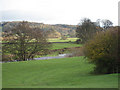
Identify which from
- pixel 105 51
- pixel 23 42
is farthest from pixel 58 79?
pixel 23 42

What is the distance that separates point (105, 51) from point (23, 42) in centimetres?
2246

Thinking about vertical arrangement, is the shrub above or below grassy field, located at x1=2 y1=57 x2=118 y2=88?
above

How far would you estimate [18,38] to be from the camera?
34.6m

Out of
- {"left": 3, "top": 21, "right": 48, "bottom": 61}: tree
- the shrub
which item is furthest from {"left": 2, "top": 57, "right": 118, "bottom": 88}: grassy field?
{"left": 3, "top": 21, "right": 48, "bottom": 61}: tree

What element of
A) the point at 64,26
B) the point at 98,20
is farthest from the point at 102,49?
the point at 64,26

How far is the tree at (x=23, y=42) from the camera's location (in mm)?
34562

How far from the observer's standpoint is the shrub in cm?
1347

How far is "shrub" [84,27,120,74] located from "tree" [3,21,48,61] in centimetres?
2153

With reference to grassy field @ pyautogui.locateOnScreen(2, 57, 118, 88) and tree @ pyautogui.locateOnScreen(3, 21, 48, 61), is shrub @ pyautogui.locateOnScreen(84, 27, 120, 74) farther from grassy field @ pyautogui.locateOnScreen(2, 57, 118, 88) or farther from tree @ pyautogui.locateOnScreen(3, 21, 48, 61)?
tree @ pyautogui.locateOnScreen(3, 21, 48, 61)

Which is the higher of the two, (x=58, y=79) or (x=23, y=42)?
(x=23, y=42)

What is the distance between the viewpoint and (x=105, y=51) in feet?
45.6

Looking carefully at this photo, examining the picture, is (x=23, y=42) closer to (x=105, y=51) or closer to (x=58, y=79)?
(x=58, y=79)

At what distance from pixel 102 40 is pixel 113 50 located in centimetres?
105

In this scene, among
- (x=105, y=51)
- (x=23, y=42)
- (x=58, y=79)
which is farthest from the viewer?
(x=23, y=42)
